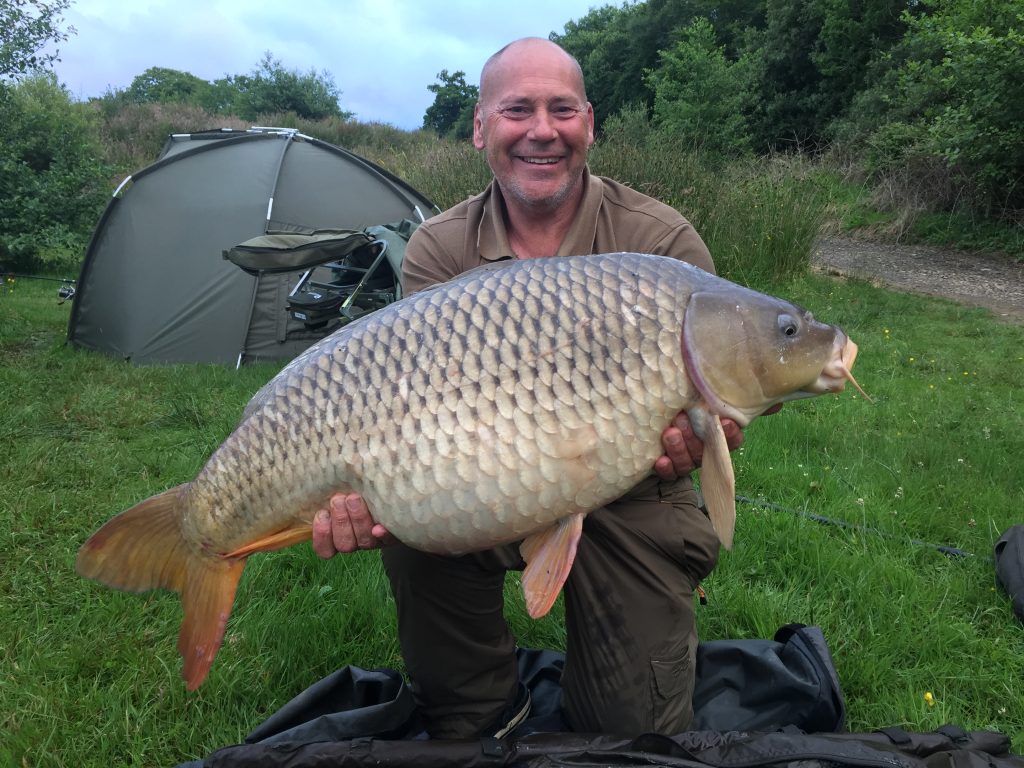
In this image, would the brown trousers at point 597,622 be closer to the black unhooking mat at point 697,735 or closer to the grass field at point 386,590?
the black unhooking mat at point 697,735

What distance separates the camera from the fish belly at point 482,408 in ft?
3.41

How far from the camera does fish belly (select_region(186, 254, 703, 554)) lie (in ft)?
3.41

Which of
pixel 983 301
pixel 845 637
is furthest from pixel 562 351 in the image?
pixel 983 301

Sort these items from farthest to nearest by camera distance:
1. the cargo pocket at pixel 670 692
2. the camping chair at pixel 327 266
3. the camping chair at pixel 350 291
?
the camping chair at pixel 350 291, the camping chair at pixel 327 266, the cargo pocket at pixel 670 692

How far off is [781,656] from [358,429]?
3.26ft

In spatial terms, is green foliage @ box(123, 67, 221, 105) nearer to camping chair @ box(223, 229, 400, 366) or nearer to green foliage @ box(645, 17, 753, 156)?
green foliage @ box(645, 17, 753, 156)

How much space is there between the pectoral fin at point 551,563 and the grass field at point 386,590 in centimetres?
65

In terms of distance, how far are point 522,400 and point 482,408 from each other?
2.2 inches

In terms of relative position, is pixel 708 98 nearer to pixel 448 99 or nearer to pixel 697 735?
pixel 697 735

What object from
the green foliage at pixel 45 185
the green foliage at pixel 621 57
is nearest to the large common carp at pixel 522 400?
the green foliage at pixel 45 185

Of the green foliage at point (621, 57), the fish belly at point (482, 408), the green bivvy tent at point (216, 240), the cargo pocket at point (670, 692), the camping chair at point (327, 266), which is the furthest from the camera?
the green foliage at point (621, 57)

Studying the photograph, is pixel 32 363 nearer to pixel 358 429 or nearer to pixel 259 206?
pixel 259 206

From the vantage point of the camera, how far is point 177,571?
1197 millimetres

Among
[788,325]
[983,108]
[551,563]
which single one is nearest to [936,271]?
[983,108]
